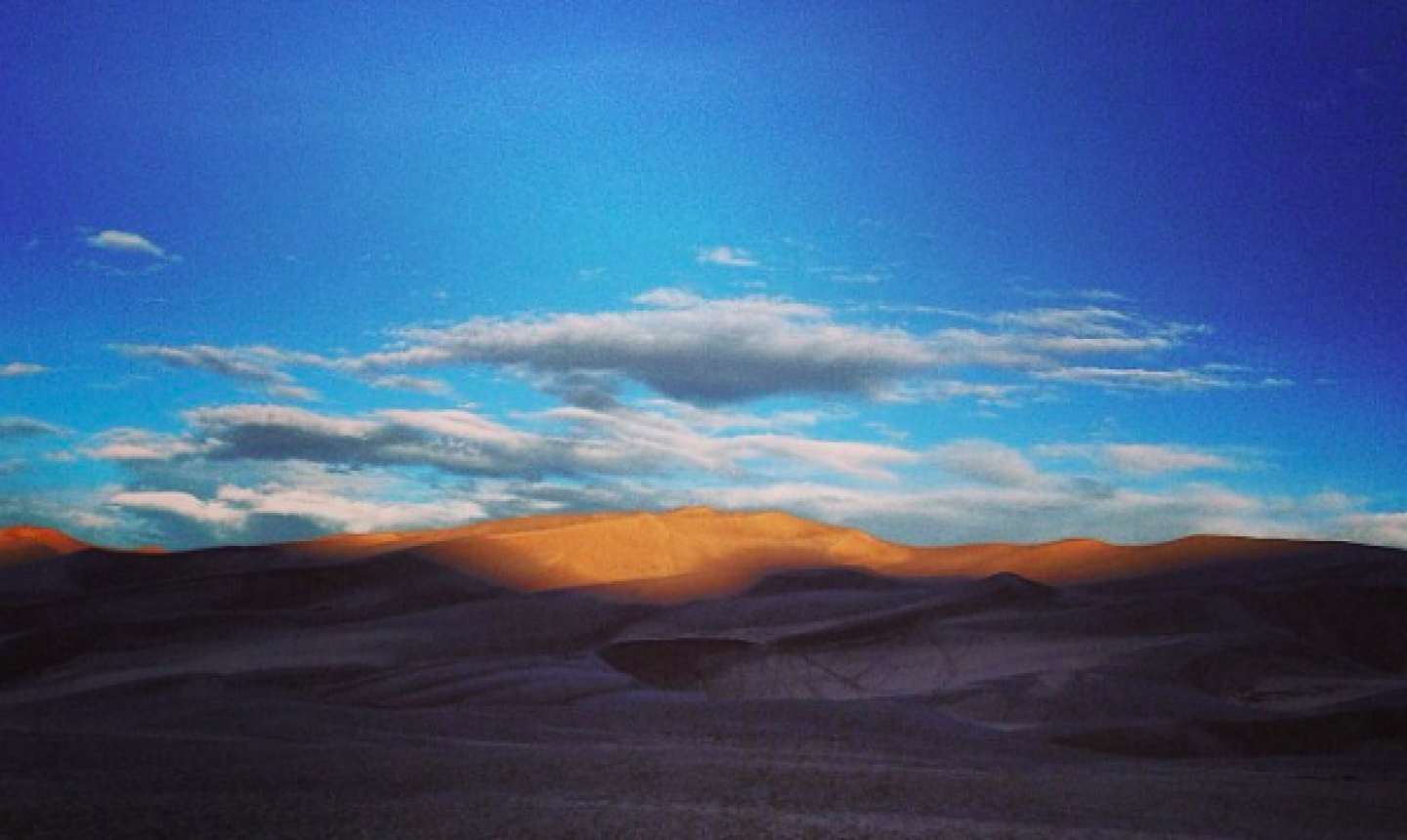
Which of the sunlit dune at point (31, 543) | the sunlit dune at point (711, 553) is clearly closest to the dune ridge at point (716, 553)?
the sunlit dune at point (711, 553)

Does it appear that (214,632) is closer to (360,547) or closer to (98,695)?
(98,695)

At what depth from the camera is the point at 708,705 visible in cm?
923

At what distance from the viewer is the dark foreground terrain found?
17.2 ft

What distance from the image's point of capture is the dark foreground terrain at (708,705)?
5246 mm

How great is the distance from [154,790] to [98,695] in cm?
507

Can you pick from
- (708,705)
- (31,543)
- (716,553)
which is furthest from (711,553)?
(31,543)

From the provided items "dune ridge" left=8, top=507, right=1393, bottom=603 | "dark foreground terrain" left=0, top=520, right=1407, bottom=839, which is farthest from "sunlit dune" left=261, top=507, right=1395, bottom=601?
"dark foreground terrain" left=0, top=520, right=1407, bottom=839

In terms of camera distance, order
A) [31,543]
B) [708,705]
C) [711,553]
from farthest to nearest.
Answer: [31,543] < [711,553] < [708,705]

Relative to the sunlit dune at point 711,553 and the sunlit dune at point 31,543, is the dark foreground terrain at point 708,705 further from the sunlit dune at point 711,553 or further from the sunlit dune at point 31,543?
the sunlit dune at point 31,543

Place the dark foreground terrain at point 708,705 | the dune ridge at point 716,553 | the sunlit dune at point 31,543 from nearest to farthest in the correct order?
the dark foreground terrain at point 708,705
the dune ridge at point 716,553
the sunlit dune at point 31,543

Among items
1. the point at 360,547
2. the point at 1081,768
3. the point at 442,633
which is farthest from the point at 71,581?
the point at 1081,768

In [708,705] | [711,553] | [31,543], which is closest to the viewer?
[708,705]

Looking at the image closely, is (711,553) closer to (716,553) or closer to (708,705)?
(716,553)

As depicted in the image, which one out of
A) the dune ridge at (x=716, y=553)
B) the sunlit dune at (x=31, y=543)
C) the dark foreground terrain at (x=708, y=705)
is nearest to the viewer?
the dark foreground terrain at (x=708, y=705)
